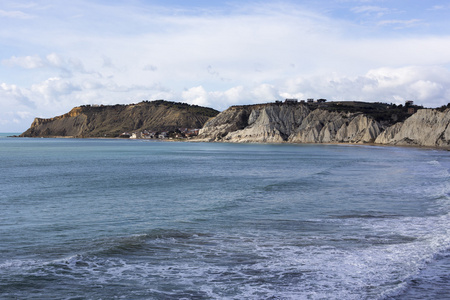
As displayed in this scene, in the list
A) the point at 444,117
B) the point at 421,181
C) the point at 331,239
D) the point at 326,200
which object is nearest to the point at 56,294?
the point at 331,239

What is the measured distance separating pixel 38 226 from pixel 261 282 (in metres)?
9.44

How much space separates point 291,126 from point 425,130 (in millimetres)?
53478

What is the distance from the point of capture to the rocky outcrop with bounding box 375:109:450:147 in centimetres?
9162

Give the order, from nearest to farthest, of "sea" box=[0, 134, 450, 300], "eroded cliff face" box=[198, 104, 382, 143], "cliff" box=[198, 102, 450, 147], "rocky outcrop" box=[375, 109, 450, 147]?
1. "sea" box=[0, 134, 450, 300]
2. "rocky outcrop" box=[375, 109, 450, 147]
3. "cliff" box=[198, 102, 450, 147]
4. "eroded cliff face" box=[198, 104, 382, 143]

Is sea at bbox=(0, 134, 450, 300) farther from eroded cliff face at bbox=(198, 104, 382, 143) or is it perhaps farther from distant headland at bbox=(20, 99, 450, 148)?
eroded cliff face at bbox=(198, 104, 382, 143)

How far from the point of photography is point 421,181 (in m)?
28.6

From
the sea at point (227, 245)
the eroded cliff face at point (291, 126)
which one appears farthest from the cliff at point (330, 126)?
the sea at point (227, 245)

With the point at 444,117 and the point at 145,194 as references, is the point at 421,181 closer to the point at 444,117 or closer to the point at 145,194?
the point at 145,194

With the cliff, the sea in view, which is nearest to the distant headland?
the cliff

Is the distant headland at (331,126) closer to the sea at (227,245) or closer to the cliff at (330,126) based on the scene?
the cliff at (330,126)

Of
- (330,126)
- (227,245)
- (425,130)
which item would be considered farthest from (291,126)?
(227,245)

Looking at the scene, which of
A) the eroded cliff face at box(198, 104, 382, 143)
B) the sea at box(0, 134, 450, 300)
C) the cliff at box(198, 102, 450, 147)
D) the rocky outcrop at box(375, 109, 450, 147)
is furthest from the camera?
the eroded cliff face at box(198, 104, 382, 143)

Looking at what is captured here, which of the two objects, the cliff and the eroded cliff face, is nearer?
the cliff

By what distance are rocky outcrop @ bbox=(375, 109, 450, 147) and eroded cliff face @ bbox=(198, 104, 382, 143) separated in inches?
553
